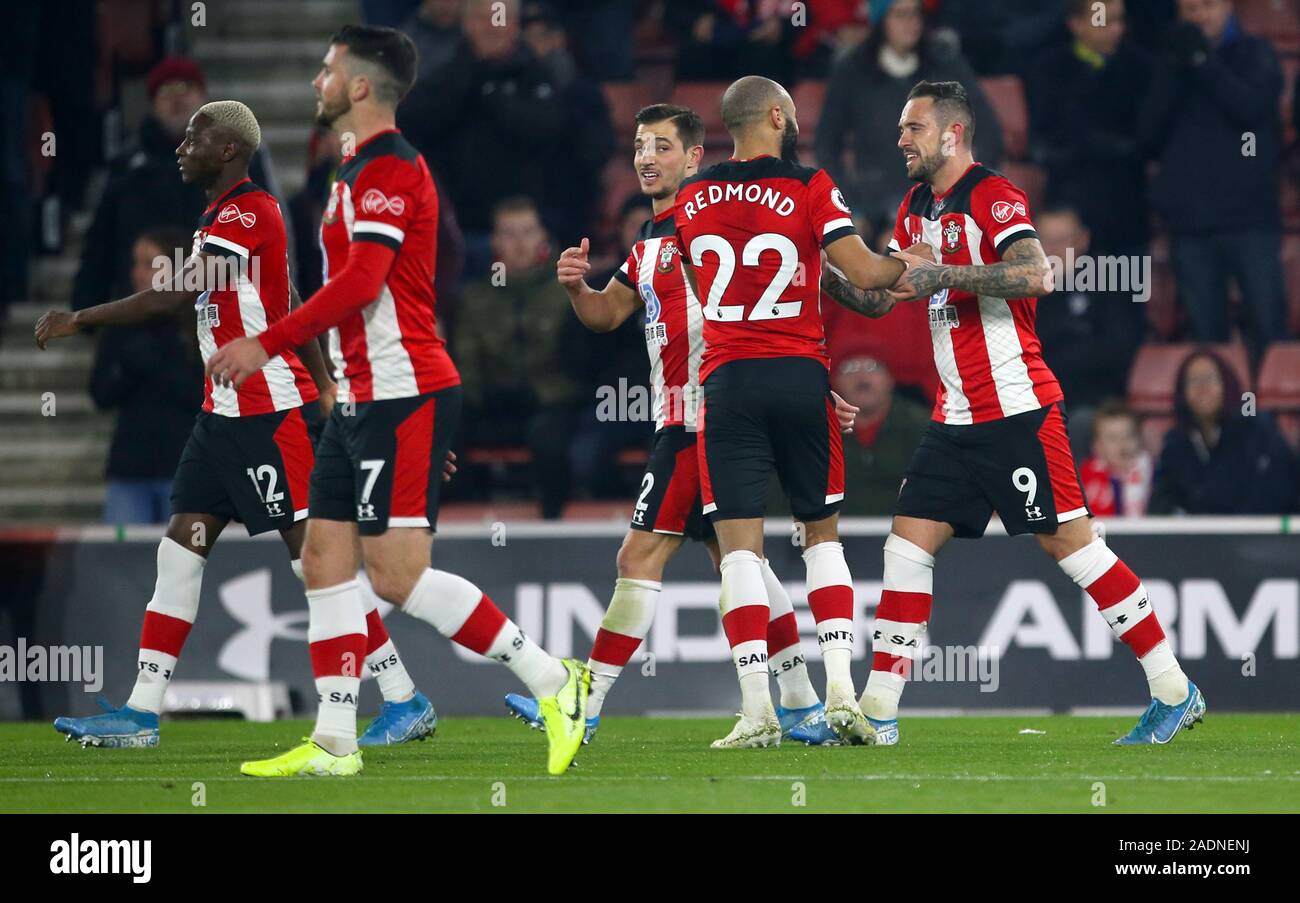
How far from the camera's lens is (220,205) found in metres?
6.96

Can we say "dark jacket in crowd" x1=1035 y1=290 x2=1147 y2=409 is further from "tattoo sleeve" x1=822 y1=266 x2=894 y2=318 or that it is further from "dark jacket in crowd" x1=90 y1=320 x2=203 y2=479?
"dark jacket in crowd" x1=90 y1=320 x2=203 y2=479

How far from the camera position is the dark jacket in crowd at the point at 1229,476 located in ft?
33.8

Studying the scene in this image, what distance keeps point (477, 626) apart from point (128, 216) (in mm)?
5763

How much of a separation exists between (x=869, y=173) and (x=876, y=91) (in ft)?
1.60

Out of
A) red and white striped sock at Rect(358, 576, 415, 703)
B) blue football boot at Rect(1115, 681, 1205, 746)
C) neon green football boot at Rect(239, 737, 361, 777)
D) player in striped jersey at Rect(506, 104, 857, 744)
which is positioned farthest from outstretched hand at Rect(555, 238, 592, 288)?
blue football boot at Rect(1115, 681, 1205, 746)

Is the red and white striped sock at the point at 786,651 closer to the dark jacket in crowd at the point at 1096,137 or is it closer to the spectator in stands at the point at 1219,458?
the spectator in stands at the point at 1219,458

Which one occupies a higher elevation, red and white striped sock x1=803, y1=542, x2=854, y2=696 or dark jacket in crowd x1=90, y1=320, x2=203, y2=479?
dark jacket in crowd x1=90, y1=320, x2=203, y2=479

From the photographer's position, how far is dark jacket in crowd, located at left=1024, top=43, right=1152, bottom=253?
11477mm

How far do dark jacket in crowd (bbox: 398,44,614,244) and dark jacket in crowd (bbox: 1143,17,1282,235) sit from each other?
11.3 feet

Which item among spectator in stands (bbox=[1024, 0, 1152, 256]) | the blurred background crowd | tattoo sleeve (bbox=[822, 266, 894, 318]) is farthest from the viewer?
spectator in stands (bbox=[1024, 0, 1152, 256])

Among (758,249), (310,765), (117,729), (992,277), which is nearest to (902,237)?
(992,277)

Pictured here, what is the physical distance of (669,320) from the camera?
713 centimetres

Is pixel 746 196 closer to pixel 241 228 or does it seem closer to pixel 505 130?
pixel 241 228

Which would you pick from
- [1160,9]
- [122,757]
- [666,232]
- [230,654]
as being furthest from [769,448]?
[1160,9]
